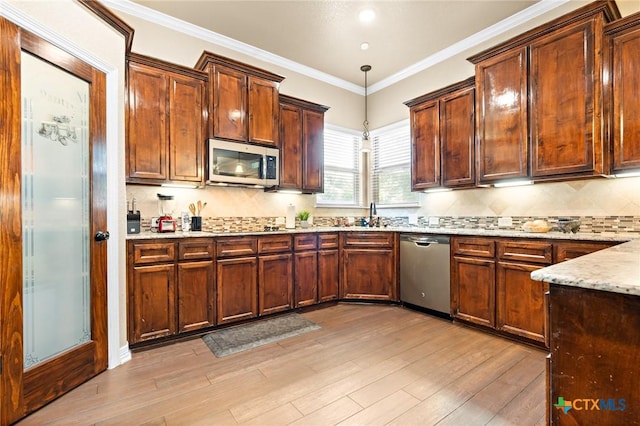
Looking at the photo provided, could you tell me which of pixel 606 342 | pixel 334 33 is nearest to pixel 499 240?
pixel 606 342

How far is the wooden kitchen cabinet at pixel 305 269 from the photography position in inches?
Answer: 139

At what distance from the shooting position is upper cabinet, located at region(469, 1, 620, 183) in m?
2.50

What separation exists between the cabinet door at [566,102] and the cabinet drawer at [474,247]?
81 cm

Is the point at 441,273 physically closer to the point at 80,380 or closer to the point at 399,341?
the point at 399,341

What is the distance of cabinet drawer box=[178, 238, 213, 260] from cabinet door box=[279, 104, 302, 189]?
4.28ft

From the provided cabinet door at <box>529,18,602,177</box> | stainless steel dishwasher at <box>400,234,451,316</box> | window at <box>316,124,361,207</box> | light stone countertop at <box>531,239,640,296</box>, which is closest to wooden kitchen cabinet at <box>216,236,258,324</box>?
window at <box>316,124,361,207</box>

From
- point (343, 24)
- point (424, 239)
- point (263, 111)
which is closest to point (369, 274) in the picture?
point (424, 239)

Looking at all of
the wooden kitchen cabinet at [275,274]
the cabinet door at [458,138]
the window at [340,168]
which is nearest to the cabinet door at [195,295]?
the wooden kitchen cabinet at [275,274]

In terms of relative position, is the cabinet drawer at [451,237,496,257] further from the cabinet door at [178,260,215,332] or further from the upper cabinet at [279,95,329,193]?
the cabinet door at [178,260,215,332]

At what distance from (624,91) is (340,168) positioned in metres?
3.27

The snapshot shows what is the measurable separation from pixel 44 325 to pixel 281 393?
159 cm

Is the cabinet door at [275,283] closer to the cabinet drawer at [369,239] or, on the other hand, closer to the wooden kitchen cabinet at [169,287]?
the wooden kitchen cabinet at [169,287]

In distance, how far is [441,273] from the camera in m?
3.32

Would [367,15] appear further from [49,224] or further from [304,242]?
[49,224]
